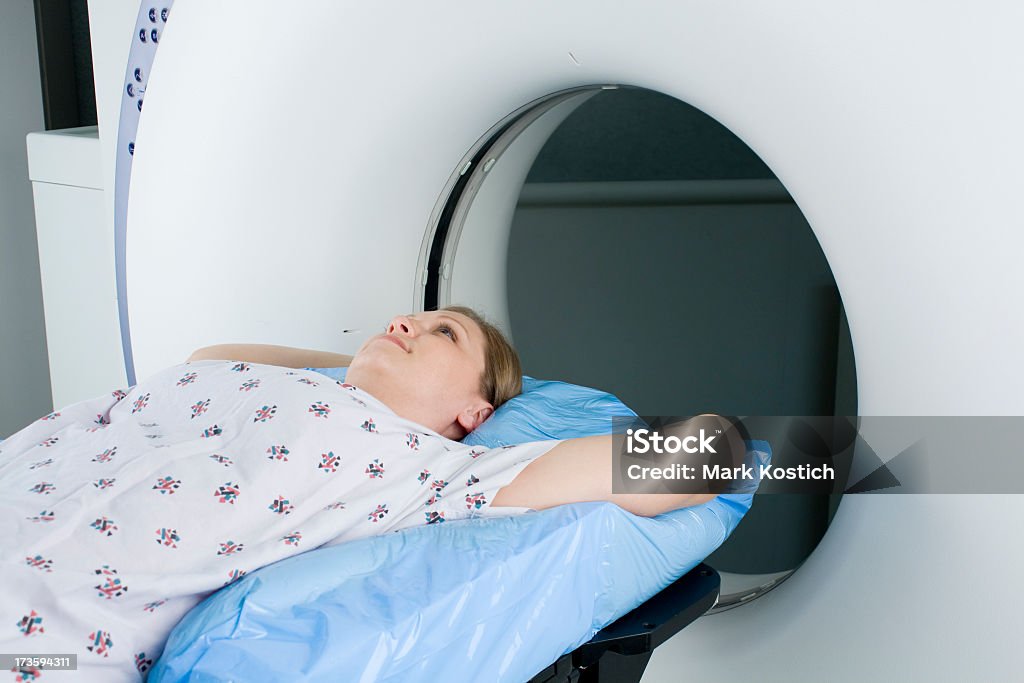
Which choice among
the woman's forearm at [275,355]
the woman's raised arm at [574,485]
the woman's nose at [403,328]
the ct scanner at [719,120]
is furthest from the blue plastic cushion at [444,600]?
the woman's forearm at [275,355]

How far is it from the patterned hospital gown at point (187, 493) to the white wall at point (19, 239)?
1.64m

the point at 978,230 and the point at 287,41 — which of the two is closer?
the point at 978,230

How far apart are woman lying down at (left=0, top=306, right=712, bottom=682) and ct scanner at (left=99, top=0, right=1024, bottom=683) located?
0.79ft

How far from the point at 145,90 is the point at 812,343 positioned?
229 centimetres

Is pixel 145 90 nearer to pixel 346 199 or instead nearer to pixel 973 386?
pixel 346 199

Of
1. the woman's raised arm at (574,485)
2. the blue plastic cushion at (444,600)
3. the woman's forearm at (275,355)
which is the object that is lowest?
the blue plastic cushion at (444,600)

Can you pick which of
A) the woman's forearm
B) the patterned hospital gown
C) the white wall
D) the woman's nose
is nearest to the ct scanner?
the woman's forearm

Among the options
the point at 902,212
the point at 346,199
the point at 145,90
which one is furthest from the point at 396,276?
the point at 902,212

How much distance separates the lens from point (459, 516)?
1.09m

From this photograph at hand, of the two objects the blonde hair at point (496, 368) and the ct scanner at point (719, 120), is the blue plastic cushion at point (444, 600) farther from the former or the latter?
the blonde hair at point (496, 368)

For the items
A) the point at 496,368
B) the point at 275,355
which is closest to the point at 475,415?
the point at 496,368

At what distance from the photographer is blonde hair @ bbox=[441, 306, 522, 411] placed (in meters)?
1.40

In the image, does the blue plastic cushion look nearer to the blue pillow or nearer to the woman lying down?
the woman lying down

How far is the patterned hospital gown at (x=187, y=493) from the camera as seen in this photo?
86 cm
